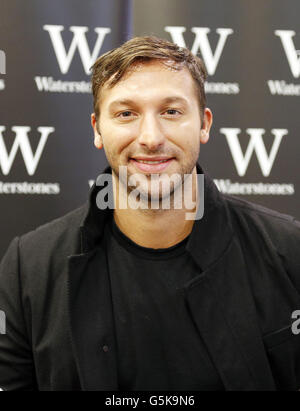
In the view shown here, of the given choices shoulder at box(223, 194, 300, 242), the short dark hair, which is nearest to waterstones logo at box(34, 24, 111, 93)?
the short dark hair

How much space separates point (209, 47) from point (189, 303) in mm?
993

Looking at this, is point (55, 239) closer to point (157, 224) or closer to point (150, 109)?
point (157, 224)

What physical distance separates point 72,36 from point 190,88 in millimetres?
662

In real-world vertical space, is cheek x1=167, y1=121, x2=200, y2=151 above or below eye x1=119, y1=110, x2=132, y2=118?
below

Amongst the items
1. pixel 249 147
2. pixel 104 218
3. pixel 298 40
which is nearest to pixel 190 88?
pixel 104 218

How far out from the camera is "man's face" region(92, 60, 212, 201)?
126 centimetres

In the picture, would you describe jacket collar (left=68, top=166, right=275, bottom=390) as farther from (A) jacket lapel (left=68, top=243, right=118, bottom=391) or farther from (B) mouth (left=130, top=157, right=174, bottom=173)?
(B) mouth (left=130, top=157, right=174, bottom=173)

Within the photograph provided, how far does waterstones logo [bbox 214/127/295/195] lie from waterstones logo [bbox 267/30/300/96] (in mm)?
145

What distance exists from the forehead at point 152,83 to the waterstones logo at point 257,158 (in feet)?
1.78

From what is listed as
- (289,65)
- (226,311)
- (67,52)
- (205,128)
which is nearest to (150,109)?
(205,128)

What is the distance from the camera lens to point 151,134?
1241 mm

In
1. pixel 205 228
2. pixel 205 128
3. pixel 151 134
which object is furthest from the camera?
pixel 205 128

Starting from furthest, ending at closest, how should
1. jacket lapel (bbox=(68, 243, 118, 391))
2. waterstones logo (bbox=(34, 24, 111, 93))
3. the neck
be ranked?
waterstones logo (bbox=(34, 24, 111, 93)), the neck, jacket lapel (bbox=(68, 243, 118, 391))

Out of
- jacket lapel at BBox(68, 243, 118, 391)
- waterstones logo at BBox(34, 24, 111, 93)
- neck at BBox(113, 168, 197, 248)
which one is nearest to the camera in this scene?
jacket lapel at BBox(68, 243, 118, 391)
